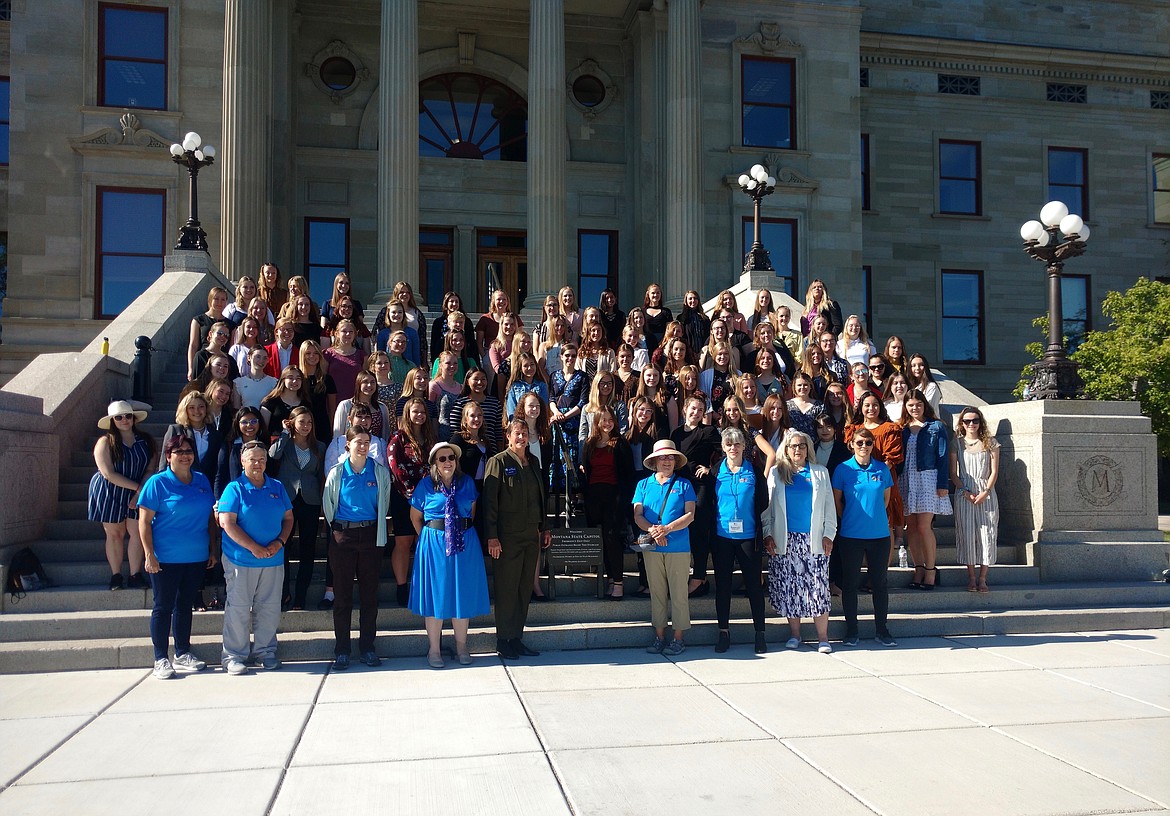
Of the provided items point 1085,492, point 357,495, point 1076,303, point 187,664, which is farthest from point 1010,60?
point 187,664

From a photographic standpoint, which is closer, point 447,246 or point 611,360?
point 611,360

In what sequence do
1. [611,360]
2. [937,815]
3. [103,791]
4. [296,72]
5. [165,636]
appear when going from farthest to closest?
1. [296,72]
2. [611,360]
3. [165,636]
4. [103,791]
5. [937,815]

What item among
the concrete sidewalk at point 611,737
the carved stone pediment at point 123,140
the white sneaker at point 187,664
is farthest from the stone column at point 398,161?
the concrete sidewalk at point 611,737

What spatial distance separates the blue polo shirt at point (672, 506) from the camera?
878 centimetres

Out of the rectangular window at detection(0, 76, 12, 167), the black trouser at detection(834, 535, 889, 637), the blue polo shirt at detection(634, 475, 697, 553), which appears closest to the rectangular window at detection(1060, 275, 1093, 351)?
the black trouser at detection(834, 535, 889, 637)

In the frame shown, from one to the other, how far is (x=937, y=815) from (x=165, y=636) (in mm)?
6030

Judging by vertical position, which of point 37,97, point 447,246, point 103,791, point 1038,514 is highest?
point 37,97

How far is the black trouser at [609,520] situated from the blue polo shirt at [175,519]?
3626mm

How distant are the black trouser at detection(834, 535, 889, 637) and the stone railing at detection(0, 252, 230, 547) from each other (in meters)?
Result: 7.88

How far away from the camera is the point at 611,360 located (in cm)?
1091

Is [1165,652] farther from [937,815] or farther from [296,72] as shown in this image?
[296,72]

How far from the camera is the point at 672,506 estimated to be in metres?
8.79

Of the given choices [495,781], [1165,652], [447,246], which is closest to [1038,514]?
[1165,652]

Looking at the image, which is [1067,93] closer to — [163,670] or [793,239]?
[793,239]
